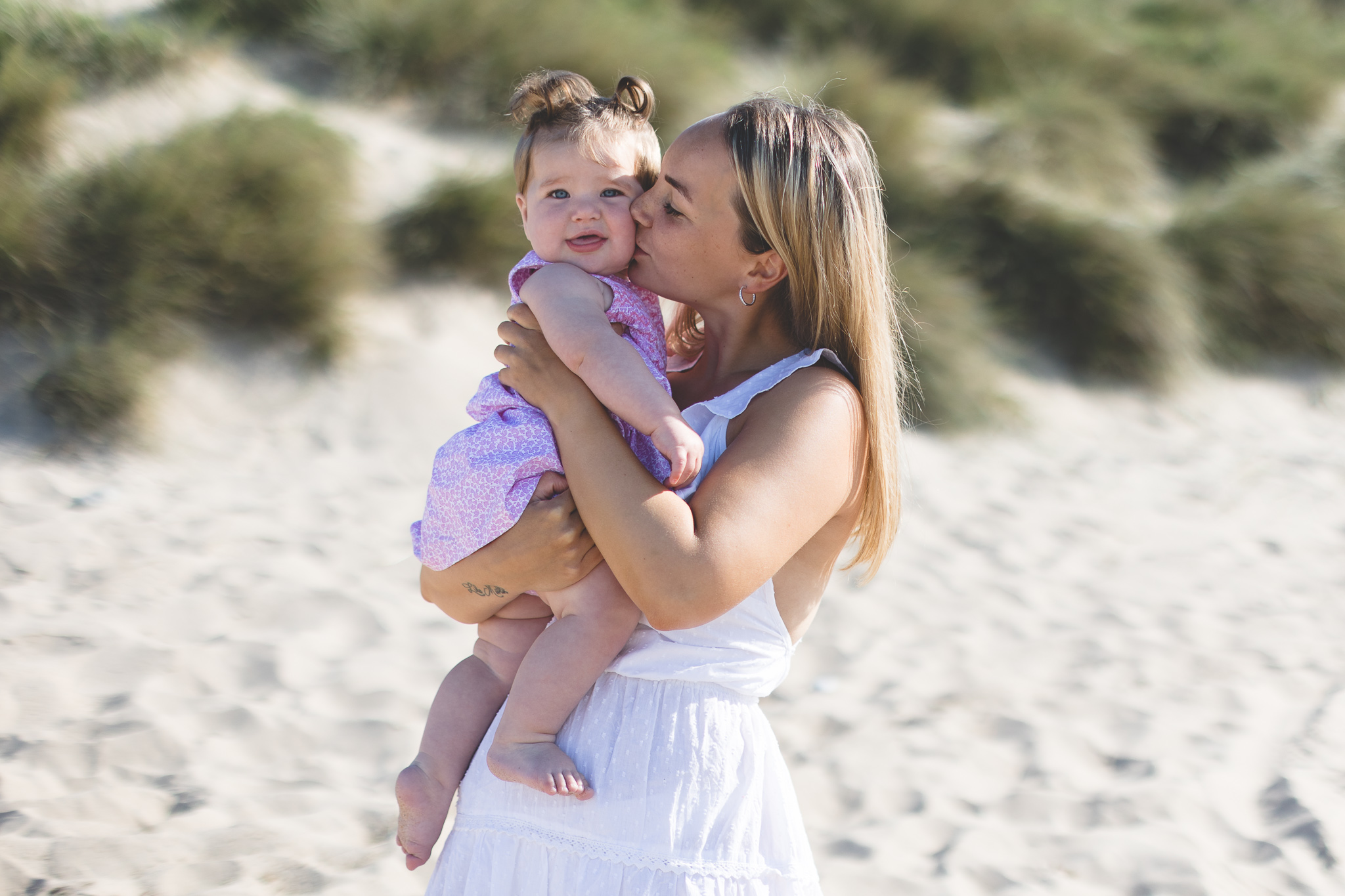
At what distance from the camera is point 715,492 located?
66.1 inches

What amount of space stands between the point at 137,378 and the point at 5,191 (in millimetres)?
1253

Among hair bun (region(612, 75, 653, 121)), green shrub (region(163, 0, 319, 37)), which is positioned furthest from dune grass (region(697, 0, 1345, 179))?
hair bun (region(612, 75, 653, 121))

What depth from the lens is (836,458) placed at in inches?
70.1

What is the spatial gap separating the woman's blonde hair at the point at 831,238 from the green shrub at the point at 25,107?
18.7 ft

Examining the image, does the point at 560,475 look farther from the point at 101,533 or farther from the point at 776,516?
the point at 101,533

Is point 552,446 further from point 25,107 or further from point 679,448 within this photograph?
point 25,107

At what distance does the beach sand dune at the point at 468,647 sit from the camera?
11.1ft

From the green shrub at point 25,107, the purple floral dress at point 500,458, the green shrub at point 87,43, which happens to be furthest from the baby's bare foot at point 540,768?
the green shrub at point 87,43

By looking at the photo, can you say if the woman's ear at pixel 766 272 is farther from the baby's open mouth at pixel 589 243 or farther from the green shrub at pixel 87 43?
the green shrub at pixel 87 43

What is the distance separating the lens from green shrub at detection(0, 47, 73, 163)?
6090 millimetres

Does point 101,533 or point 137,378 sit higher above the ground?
point 137,378

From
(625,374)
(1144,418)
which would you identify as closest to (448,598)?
(625,374)

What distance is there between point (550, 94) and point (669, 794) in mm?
1258

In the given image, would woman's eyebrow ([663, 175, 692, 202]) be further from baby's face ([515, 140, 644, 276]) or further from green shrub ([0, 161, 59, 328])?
green shrub ([0, 161, 59, 328])
